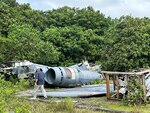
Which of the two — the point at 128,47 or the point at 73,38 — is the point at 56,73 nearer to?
the point at 128,47

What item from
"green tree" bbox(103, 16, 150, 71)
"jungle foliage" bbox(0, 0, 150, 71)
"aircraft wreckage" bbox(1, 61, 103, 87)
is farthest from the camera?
"green tree" bbox(103, 16, 150, 71)

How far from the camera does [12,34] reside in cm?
2933

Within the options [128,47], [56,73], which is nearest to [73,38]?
[128,47]

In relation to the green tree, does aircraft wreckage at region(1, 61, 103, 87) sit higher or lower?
lower

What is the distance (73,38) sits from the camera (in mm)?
38469

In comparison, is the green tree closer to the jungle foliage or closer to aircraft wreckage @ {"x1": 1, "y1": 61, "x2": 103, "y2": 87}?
the jungle foliage

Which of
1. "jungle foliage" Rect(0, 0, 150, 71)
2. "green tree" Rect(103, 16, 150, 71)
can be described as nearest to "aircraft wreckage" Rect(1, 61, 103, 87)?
"jungle foliage" Rect(0, 0, 150, 71)

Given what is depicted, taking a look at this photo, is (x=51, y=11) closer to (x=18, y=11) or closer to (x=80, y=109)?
(x=18, y=11)

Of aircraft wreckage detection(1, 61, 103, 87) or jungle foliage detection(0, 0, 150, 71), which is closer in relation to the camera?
aircraft wreckage detection(1, 61, 103, 87)

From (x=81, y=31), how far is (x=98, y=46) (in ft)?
7.74

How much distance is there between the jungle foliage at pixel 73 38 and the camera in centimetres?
2866

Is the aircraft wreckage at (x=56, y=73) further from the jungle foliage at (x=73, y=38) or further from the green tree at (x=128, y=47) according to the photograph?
the green tree at (x=128, y=47)

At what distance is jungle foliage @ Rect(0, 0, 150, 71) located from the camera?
28656 mm

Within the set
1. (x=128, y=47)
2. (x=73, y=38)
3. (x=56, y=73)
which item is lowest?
(x=56, y=73)
